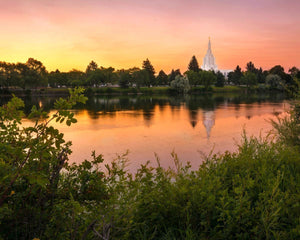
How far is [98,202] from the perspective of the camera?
3.89 m

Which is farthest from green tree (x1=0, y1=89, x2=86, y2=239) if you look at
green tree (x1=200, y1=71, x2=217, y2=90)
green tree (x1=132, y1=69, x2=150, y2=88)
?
green tree (x1=200, y1=71, x2=217, y2=90)

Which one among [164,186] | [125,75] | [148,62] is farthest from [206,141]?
[148,62]

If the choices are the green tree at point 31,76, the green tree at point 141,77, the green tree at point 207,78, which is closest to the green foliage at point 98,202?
the green tree at point 141,77

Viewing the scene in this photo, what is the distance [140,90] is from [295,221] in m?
109

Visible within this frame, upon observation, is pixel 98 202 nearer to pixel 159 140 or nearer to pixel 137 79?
pixel 159 140

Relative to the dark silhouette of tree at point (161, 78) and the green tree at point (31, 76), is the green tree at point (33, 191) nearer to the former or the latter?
the green tree at point (31, 76)

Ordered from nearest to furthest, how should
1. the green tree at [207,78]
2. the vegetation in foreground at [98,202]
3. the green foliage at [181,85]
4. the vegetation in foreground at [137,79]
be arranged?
the vegetation in foreground at [98,202], the green foliage at [181,85], the vegetation in foreground at [137,79], the green tree at [207,78]

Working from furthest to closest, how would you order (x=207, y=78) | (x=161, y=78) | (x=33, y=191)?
(x=161, y=78)
(x=207, y=78)
(x=33, y=191)

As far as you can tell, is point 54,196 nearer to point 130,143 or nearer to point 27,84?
point 130,143

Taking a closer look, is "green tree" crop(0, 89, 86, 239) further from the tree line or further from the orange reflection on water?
the tree line

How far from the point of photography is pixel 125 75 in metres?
121

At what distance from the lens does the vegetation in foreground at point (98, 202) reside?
2998 millimetres

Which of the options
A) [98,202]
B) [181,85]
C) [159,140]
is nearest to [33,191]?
[98,202]

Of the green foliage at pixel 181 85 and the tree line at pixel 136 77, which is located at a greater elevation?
the tree line at pixel 136 77
